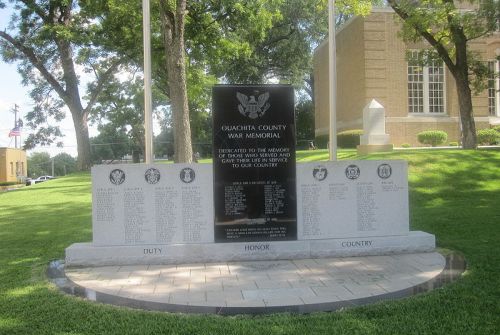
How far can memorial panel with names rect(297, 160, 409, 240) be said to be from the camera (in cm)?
747

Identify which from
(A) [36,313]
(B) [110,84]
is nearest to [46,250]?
(A) [36,313]

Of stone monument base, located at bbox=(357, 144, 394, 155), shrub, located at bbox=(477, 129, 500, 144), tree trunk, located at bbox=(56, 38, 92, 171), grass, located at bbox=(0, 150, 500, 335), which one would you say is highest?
tree trunk, located at bbox=(56, 38, 92, 171)

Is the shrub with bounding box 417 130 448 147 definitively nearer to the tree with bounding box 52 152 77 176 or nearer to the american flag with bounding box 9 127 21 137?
the american flag with bounding box 9 127 21 137

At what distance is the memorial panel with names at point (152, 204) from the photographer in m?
7.15

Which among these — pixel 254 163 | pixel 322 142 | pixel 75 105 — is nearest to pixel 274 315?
pixel 254 163

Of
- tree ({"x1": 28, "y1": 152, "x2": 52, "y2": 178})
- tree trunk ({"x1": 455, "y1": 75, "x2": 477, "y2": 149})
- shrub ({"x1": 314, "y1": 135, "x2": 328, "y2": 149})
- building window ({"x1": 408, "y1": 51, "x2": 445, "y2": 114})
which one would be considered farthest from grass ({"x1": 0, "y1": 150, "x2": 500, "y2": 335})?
tree ({"x1": 28, "y1": 152, "x2": 52, "y2": 178})

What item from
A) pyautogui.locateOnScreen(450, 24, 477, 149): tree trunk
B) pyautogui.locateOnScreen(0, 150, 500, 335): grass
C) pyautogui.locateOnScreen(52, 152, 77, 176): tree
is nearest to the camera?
pyautogui.locateOnScreen(0, 150, 500, 335): grass

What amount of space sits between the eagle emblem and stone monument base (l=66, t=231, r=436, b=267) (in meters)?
1.85

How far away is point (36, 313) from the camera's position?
4.93 metres

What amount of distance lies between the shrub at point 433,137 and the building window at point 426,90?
2.97 metres

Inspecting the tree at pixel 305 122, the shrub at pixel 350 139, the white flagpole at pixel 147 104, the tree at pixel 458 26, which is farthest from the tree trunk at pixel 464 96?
the tree at pixel 305 122

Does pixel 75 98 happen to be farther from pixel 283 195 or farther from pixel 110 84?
pixel 283 195

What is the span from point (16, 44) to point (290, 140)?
2872cm

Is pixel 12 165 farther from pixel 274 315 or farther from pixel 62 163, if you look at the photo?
pixel 274 315
